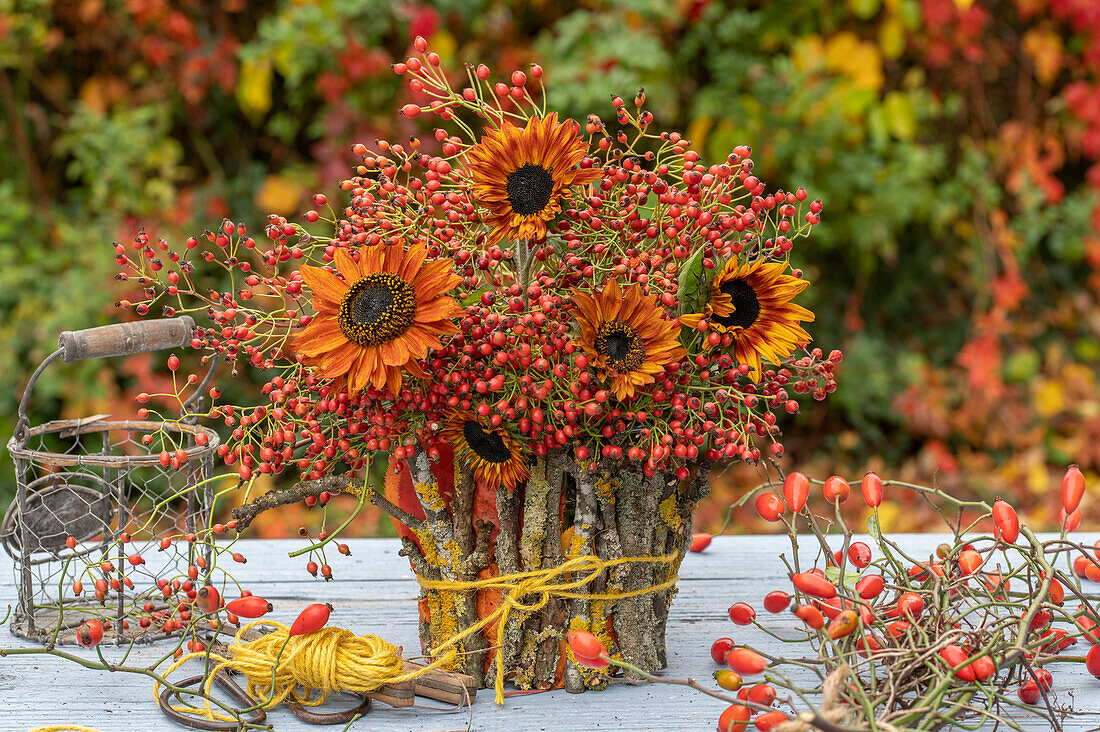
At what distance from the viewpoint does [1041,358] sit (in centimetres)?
239

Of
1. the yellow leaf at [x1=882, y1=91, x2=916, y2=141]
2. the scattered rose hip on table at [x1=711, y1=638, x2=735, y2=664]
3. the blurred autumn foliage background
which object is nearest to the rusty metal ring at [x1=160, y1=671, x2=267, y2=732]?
the scattered rose hip on table at [x1=711, y1=638, x2=735, y2=664]

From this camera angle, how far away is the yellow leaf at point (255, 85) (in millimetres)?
2070

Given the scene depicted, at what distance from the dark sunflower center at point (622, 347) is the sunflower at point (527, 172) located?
74mm

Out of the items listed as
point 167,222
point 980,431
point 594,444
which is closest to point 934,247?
point 980,431

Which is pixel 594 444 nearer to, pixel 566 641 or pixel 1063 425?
pixel 566 641

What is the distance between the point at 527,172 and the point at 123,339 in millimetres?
371

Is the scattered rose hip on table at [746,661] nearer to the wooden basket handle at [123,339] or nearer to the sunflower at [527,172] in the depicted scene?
the sunflower at [527,172]

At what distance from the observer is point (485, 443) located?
661mm

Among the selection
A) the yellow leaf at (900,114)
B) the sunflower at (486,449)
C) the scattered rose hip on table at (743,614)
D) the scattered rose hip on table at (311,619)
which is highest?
the yellow leaf at (900,114)

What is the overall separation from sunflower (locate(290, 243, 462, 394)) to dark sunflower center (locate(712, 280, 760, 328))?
0.18 m

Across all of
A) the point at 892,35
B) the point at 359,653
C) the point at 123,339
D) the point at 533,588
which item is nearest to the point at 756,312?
the point at 533,588

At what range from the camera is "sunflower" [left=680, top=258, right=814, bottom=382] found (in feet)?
2.10

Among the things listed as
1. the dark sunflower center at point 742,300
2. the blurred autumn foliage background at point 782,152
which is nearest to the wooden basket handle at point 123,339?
the dark sunflower center at point 742,300

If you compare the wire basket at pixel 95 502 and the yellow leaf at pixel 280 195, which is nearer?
the wire basket at pixel 95 502
